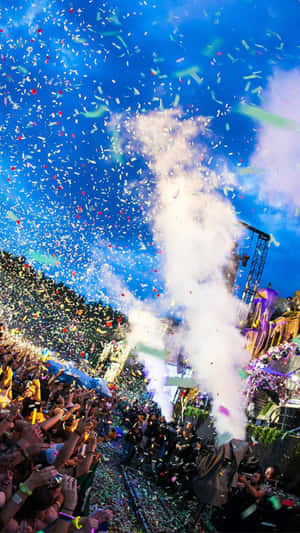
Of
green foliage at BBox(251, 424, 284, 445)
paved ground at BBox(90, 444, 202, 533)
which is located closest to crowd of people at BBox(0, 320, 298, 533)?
paved ground at BBox(90, 444, 202, 533)

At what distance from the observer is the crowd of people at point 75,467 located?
236 cm

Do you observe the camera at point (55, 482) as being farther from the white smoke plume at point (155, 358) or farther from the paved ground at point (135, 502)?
the white smoke plume at point (155, 358)

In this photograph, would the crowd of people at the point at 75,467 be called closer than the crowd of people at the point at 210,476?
Yes

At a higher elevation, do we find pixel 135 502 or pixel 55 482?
pixel 55 482

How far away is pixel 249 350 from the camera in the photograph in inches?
1161

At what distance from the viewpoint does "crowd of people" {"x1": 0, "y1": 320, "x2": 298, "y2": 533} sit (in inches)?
93.0

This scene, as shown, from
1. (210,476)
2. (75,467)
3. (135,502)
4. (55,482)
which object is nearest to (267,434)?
(210,476)

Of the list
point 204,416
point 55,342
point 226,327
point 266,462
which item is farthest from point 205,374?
point 55,342

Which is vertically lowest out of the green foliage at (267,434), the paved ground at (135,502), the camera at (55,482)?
the paved ground at (135,502)

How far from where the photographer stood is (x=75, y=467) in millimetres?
3268

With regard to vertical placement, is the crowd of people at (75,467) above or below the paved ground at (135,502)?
above

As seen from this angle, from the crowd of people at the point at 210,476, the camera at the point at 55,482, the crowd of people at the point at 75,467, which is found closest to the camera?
the crowd of people at the point at 75,467

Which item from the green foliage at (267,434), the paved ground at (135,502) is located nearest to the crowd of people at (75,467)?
the paved ground at (135,502)

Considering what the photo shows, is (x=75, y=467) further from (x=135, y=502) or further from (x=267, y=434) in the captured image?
(x=267, y=434)
